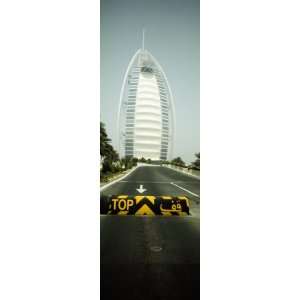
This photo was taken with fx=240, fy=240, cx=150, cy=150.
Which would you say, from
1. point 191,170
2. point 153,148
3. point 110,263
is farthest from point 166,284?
point 153,148

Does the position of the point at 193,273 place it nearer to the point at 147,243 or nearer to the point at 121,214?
the point at 147,243

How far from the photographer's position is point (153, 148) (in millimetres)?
5215

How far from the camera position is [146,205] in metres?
3.43

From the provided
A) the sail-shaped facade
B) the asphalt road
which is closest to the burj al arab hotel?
the sail-shaped facade

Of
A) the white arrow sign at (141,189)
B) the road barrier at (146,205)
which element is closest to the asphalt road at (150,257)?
the road barrier at (146,205)

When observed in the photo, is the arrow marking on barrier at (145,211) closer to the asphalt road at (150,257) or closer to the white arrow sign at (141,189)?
the asphalt road at (150,257)

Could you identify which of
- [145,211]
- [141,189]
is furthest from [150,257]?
[141,189]

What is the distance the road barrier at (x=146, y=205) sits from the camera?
135 inches

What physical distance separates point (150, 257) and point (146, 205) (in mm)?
A: 1062

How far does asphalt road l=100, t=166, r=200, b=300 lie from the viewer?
196 centimetres

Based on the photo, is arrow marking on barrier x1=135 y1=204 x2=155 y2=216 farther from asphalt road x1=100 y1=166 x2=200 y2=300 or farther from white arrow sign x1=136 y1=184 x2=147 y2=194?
white arrow sign x1=136 y1=184 x2=147 y2=194

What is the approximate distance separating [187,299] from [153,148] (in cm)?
352

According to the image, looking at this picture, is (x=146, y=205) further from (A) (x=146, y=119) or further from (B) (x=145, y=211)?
(A) (x=146, y=119)
